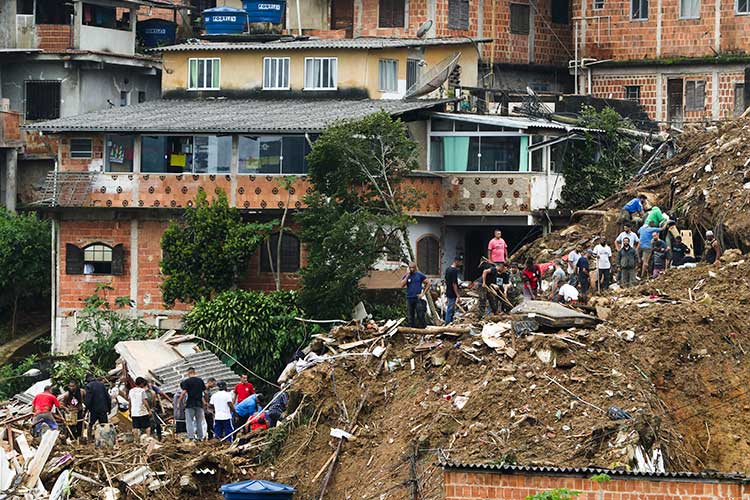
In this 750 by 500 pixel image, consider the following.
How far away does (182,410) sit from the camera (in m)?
36.0

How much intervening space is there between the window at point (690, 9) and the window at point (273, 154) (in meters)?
13.9

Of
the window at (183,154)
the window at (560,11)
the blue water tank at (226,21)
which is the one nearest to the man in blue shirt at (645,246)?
the window at (183,154)

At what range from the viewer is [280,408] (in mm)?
35344

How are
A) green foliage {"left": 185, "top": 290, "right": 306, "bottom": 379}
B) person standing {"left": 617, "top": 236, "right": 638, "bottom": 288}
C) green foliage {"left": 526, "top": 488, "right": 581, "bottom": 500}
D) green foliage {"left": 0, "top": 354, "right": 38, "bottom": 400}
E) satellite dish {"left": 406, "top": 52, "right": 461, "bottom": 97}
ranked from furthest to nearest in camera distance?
1. satellite dish {"left": 406, "top": 52, "right": 461, "bottom": 97}
2. green foliage {"left": 0, "top": 354, "right": 38, "bottom": 400}
3. green foliage {"left": 185, "top": 290, "right": 306, "bottom": 379}
4. person standing {"left": 617, "top": 236, "right": 638, "bottom": 288}
5. green foliage {"left": 526, "top": 488, "right": 581, "bottom": 500}

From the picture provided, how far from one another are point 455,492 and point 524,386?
566 centimetres

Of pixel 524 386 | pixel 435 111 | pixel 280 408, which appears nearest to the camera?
pixel 524 386

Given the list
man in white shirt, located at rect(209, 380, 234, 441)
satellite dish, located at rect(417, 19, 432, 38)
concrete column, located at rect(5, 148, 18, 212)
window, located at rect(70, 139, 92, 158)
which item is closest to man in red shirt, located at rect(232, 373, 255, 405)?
man in white shirt, located at rect(209, 380, 234, 441)

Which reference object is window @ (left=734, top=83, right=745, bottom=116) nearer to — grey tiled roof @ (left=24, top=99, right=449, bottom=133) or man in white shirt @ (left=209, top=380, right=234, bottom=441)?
grey tiled roof @ (left=24, top=99, right=449, bottom=133)

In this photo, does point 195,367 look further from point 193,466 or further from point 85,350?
point 193,466

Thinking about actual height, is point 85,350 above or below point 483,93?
below

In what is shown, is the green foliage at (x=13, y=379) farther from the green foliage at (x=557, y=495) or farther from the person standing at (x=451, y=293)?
the green foliage at (x=557, y=495)

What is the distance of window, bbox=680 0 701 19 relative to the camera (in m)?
54.0

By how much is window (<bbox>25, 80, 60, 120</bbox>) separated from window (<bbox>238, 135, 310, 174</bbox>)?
403 inches

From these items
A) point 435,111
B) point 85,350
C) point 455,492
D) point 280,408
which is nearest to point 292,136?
point 435,111
